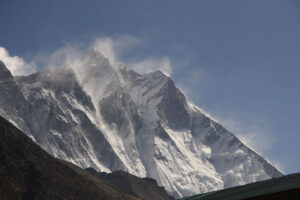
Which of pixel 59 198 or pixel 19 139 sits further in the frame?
pixel 19 139

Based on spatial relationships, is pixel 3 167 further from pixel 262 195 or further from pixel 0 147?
pixel 262 195

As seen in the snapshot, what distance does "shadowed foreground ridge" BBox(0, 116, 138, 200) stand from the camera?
130 meters

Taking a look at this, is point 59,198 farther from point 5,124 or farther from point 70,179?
point 5,124

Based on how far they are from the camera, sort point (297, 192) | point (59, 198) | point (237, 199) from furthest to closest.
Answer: point (59, 198), point (237, 199), point (297, 192)

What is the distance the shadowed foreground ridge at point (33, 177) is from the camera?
130375 millimetres

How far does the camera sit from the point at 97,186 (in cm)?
15550

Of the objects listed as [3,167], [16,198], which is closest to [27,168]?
[3,167]

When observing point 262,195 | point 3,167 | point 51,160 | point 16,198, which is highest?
point 51,160

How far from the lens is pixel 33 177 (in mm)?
136500

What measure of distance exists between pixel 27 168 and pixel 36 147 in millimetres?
11603

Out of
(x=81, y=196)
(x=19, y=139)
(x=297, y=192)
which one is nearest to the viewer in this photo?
(x=297, y=192)

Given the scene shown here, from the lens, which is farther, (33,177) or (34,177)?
(34,177)

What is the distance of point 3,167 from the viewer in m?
136

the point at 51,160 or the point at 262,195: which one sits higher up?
the point at 51,160
